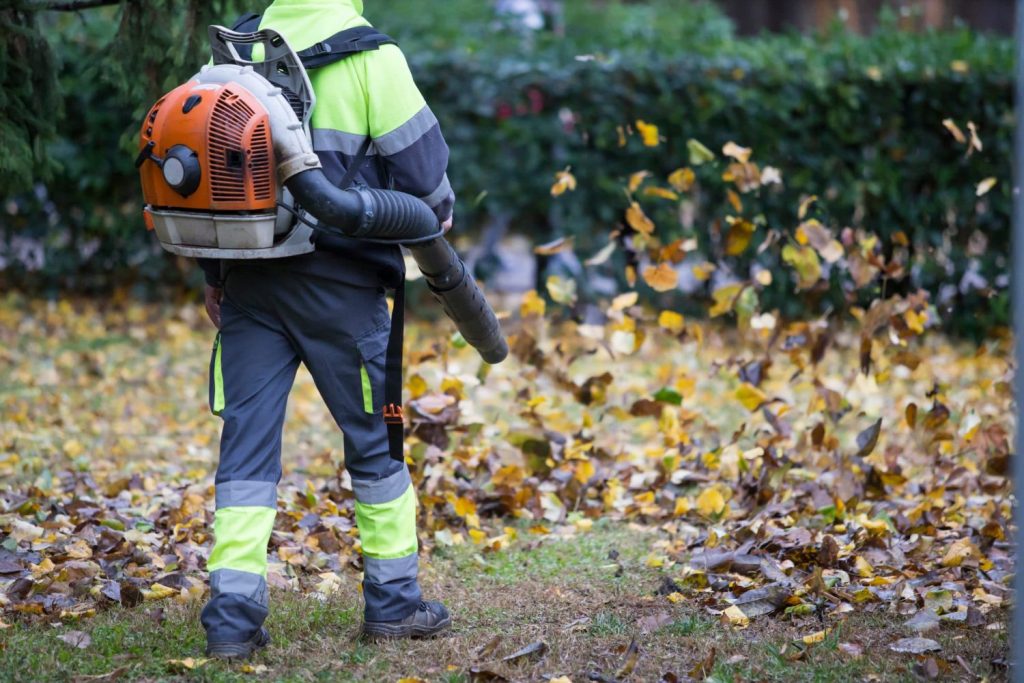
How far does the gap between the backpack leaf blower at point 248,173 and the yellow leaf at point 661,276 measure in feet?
6.76

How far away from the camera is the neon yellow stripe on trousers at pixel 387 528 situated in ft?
11.1

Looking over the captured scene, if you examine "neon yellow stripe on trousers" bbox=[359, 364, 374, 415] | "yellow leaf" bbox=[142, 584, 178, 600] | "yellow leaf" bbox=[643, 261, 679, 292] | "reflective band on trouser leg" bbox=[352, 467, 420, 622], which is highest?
"neon yellow stripe on trousers" bbox=[359, 364, 374, 415]

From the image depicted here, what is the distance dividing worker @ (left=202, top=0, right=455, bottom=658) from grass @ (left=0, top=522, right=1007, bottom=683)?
213mm

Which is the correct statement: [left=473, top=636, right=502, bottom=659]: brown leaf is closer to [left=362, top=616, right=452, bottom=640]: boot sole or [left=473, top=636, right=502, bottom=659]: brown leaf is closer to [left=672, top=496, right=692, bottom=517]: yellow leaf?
[left=362, top=616, right=452, bottom=640]: boot sole

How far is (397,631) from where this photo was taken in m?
3.45

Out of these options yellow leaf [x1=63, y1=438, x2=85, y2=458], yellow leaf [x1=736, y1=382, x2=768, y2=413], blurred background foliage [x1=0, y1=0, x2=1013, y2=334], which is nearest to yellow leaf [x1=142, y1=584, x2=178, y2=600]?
yellow leaf [x1=63, y1=438, x2=85, y2=458]

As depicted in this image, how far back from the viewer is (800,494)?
4.91m

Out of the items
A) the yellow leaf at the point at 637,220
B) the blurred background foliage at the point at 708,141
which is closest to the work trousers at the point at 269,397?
the yellow leaf at the point at 637,220

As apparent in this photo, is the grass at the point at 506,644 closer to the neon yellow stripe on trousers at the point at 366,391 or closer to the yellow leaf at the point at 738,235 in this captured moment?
the neon yellow stripe on trousers at the point at 366,391

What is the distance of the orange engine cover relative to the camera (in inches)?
114

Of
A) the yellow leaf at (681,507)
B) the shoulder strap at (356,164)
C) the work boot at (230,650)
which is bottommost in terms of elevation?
the yellow leaf at (681,507)

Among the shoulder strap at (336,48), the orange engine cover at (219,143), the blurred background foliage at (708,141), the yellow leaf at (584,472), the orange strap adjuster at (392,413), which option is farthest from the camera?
the blurred background foliage at (708,141)

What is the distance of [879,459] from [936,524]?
818 mm

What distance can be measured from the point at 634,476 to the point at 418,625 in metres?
2.06
